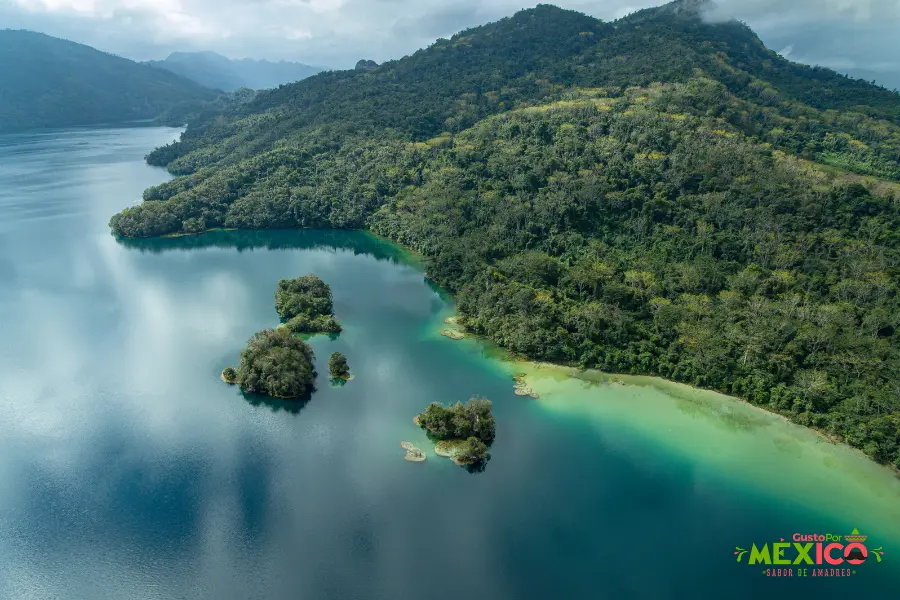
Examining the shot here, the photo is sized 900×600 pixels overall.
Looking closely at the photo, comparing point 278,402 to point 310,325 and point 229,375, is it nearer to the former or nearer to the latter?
point 229,375

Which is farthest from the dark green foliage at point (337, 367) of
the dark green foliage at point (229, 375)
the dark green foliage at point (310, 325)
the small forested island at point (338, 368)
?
the dark green foliage at point (229, 375)

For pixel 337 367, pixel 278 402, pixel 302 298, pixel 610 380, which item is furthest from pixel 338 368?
pixel 610 380

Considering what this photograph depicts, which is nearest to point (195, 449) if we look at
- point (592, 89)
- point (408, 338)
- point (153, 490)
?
point (153, 490)

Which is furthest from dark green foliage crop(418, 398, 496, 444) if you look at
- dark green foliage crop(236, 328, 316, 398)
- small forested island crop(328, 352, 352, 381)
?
dark green foliage crop(236, 328, 316, 398)

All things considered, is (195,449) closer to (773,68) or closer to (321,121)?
(321,121)

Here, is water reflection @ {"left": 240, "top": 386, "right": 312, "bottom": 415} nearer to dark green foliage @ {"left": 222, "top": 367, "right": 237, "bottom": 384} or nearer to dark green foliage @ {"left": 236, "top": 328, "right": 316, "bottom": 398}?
dark green foliage @ {"left": 236, "top": 328, "right": 316, "bottom": 398}

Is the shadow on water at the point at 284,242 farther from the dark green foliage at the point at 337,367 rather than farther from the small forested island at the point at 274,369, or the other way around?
the small forested island at the point at 274,369
